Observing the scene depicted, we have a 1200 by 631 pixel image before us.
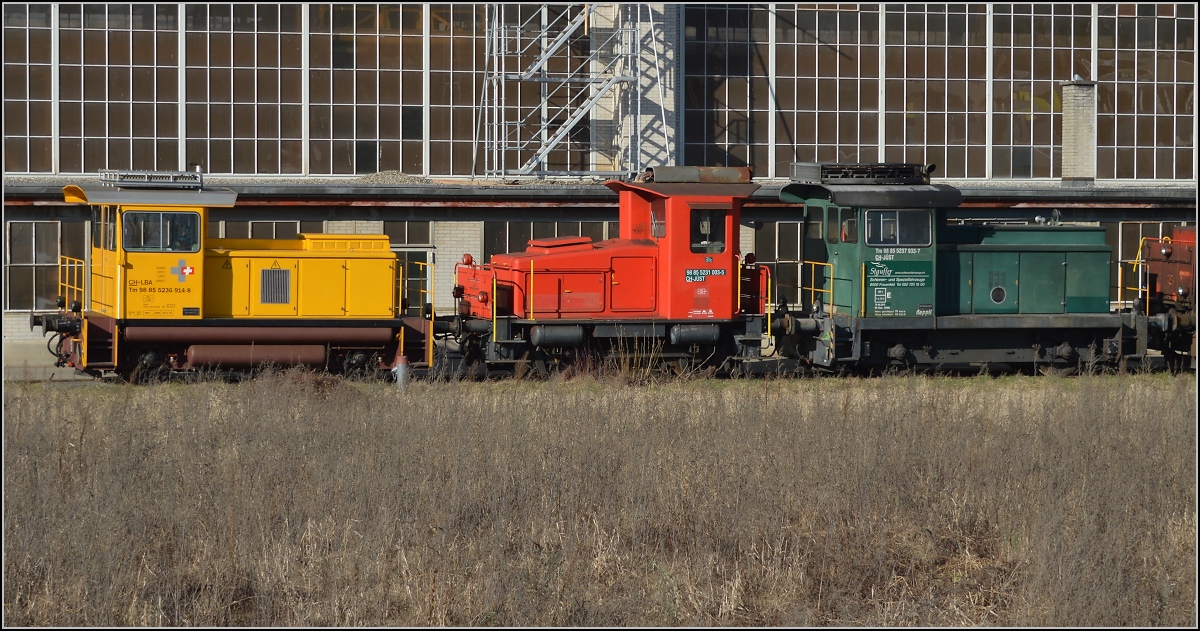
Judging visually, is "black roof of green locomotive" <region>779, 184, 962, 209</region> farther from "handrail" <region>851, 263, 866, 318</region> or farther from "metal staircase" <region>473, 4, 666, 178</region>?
"metal staircase" <region>473, 4, 666, 178</region>

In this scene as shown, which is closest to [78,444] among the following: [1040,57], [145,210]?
[145,210]

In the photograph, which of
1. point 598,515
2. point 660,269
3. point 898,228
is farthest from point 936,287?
point 598,515

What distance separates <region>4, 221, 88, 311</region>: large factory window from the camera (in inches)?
955

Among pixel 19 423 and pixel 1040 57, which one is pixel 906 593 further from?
pixel 1040 57

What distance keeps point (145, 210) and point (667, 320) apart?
769 centimetres

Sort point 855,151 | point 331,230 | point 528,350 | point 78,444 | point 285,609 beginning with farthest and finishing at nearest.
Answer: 1. point 855,151
2. point 331,230
3. point 528,350
4. point 78,444
5. point 285,609

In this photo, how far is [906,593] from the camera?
28.5 ft

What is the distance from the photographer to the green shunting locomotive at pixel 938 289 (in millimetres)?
18656

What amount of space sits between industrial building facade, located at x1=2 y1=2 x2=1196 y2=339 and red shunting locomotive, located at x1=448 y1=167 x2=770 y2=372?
21.4 ft

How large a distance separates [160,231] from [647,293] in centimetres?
713

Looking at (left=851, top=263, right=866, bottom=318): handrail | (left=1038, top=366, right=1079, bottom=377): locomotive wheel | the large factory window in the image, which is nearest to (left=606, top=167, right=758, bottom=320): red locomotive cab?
(left=851, top=263, right=866, bottom=318): handrail

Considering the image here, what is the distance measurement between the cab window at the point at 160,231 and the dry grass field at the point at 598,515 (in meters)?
5.11

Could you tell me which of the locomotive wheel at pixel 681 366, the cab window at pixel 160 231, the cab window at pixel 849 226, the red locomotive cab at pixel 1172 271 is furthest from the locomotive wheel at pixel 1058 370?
the cab window at pixel 160 231

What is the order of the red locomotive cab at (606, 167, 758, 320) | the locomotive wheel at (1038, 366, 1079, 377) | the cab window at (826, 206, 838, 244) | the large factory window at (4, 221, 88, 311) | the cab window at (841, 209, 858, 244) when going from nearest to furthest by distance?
1. the red locomotive cab at (606, 167, 758, 320)
2. the locomotive wheel at (1038, 366, 1079, 377)
3. the cab window at (841, 209, 858, 244)
4. the cab window at (826, 206, 838, 244)
5. the large factory window at (4, 221, 88, 311)
